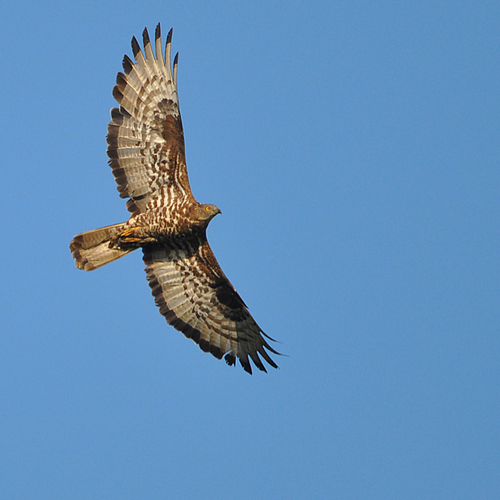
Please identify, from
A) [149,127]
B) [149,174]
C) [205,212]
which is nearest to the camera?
[205,212]

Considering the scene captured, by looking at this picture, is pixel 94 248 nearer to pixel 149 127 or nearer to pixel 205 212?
pixel 205 212

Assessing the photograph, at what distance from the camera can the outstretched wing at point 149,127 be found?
1525cm

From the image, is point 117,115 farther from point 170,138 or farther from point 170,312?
point 170,312

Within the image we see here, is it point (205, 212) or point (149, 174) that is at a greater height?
point (149, 174)

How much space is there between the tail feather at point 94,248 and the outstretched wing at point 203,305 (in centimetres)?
85

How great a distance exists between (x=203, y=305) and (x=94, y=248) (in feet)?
7.57

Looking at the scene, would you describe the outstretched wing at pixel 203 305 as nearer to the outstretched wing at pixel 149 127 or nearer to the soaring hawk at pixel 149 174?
the soaring hawk at pixel 149 174

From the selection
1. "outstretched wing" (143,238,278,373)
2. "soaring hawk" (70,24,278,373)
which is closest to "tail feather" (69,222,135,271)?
"soaring hawk" (70,24,278,373)

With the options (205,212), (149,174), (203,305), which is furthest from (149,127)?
(203,305)

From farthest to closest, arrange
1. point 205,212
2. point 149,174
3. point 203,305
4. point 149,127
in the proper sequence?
point 203,305 < point 149,174 < point 149,127 < point 205,212

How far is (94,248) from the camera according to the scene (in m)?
15.5

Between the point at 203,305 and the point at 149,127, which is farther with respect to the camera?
the point at 203,305

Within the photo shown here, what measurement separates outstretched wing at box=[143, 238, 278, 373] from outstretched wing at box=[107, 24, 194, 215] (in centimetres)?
129

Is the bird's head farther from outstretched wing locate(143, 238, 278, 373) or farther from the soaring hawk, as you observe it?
outstretched wing locate(143, 238, 278, 373)
